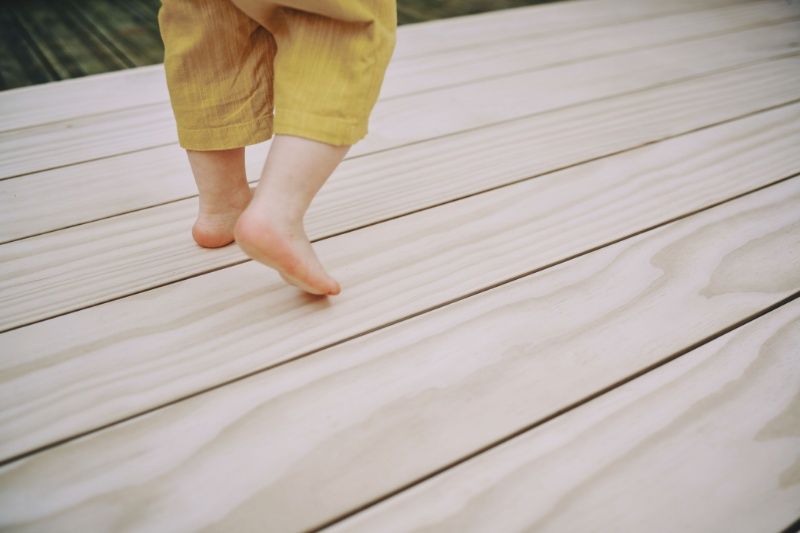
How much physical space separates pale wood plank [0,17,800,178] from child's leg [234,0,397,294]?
391 millimetres

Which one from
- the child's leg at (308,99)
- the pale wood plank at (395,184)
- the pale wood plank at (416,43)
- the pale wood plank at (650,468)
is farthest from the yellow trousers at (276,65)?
the pale wood plank at (416,43)

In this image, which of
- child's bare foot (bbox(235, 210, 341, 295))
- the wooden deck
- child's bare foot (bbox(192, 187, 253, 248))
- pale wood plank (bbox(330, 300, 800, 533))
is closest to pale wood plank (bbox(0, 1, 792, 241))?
the wooden deck

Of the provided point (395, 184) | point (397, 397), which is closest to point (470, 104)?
point (395, 184)

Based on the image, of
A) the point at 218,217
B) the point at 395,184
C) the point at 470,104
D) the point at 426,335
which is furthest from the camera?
the point at 470,104

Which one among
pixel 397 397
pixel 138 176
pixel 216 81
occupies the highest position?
pixel 216 81

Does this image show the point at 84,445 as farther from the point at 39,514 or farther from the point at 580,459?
the point at 580,459

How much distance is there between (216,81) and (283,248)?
0.63 ft

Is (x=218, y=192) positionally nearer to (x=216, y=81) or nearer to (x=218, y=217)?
(x=218, y=217)

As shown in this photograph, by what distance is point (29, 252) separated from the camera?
2.20ft

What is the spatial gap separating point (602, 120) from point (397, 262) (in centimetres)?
55

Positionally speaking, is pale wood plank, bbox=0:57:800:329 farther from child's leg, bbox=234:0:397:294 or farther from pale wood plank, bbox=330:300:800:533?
pale wood plank, bbox=330:300:800:533

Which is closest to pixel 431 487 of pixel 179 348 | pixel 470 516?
pixel 470 516

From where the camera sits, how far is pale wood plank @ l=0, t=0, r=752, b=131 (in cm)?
101

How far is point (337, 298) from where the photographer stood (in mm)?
602
